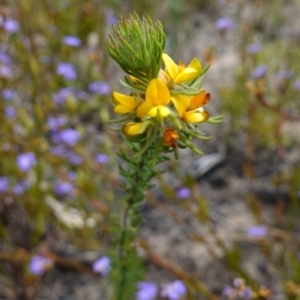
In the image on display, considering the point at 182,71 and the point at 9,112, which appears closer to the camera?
the point at 182,71

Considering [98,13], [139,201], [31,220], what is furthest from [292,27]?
[139,201]

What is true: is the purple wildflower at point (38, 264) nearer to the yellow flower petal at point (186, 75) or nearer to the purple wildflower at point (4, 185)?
the purple wildflower at point (4, 185)

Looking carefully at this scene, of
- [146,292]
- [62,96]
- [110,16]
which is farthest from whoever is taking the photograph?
[110,16]

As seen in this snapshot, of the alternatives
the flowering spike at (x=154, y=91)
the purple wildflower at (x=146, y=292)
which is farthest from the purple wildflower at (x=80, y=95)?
the flowering spike at (x=154, y=91)

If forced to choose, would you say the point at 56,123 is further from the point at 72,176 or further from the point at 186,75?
the point at 186,75

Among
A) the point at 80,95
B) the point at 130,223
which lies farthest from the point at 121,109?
the point at 80,95

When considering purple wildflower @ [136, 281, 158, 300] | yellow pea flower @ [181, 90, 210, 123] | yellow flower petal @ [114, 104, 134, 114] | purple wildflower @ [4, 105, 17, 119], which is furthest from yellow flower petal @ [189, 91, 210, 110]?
purple wildflower @ [4, 105, 17, 119]
